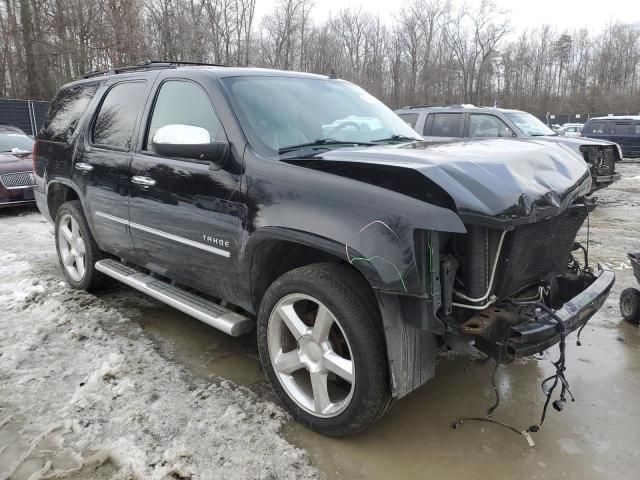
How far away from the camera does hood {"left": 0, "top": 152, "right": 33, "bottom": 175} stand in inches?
355

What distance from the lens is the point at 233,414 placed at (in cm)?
287

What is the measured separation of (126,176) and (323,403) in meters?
2.31

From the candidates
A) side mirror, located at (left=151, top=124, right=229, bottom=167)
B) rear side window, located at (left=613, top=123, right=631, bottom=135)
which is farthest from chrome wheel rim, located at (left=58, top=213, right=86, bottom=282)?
rear side window, located at (left=613, top=123, right=631, bottom=135)

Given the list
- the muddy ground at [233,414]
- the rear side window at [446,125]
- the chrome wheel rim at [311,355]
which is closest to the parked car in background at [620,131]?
the rear side window at [446,125]

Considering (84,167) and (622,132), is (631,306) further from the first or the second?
(622,132)

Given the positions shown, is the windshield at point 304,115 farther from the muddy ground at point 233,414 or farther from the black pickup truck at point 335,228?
the muddy ground at point 233,414

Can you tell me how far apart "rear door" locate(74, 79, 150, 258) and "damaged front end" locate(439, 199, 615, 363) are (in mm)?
2644

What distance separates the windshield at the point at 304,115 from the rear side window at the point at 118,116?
1068 millimetres

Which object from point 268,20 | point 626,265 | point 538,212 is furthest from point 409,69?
point 538,212

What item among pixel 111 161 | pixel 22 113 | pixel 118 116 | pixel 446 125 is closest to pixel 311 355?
pixel 111 161

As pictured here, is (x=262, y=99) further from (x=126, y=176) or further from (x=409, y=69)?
(x=409, y=69)

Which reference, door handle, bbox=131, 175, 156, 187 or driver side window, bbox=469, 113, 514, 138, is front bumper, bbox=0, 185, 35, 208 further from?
driver side window, bbox=469, 113, 514, 138

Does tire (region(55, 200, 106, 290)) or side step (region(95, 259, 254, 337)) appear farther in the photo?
tire (region(55, 200, 106, 290))

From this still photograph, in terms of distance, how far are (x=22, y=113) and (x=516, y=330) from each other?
73.0ft
